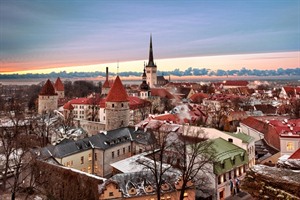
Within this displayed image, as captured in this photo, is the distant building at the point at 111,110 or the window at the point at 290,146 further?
the distant building at the point at 111,110

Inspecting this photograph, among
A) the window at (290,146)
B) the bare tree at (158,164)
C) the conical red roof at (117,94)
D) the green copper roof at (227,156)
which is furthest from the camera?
the conical red roof at (117,94)

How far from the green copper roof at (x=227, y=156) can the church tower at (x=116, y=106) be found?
16.7 metres

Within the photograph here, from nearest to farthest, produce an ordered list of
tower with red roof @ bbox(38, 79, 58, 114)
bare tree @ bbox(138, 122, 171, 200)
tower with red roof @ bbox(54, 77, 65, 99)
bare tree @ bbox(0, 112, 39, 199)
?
bare tree @ bbox(138, 122, 171, 200) → bare tree @ bbox(0, 112, 39, 199) → tower with red roof @ bbox(38, 79, 58, 114) → tower with red roof @ bbox(54, 77, 65, 99)

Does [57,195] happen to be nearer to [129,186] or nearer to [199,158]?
[129,186]

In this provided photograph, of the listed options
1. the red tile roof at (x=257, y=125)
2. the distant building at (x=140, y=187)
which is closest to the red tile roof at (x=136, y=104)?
the red tile roof at (x=257, y=125)

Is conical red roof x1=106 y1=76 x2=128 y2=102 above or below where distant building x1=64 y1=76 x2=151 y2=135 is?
above

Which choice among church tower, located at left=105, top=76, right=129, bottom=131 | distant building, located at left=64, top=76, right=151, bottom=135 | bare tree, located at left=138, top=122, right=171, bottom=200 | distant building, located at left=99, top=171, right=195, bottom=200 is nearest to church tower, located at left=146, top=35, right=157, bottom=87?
distant building, located at left=64, top=76, right=151, bottom=135

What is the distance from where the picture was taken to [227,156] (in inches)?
966

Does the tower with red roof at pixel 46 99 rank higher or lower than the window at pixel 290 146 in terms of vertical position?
higher

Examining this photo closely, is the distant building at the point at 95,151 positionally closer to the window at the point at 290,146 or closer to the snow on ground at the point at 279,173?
the window at the point at 290,146

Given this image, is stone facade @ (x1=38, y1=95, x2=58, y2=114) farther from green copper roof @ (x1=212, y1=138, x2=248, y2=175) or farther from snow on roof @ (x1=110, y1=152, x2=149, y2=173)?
Answer: green copper roof @ (x1=212, y1=138, x2=248, y2=175)

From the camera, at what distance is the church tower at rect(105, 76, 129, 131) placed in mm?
39781

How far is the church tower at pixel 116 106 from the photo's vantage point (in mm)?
39781

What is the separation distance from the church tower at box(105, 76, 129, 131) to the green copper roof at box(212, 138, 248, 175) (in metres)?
16.7
